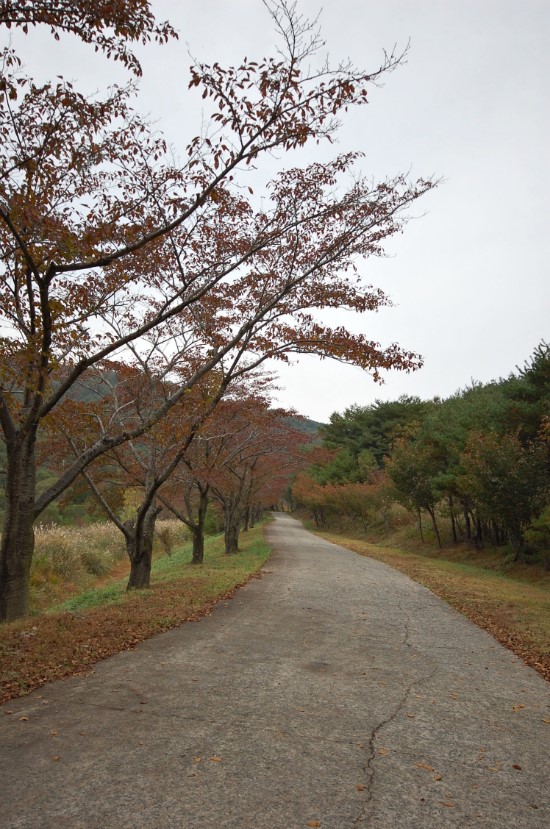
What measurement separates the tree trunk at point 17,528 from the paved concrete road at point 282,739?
2567 mm

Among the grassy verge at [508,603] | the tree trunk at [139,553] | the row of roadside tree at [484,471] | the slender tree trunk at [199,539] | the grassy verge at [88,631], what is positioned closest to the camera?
the grassy verge at [88,631]

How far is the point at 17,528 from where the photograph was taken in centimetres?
750

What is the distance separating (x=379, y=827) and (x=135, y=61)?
704 cm

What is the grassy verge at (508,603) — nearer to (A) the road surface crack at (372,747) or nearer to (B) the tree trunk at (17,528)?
(A) the road surface crack at (372,747)

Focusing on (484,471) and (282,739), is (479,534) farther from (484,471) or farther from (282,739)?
(282,739)

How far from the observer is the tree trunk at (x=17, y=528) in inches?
290

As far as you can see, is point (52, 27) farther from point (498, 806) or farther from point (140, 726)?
point (498, 806)

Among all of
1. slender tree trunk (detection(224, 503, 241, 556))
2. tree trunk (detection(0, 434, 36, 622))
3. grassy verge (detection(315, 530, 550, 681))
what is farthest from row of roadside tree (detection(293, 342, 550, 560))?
tree trunk (detection(0, 434, 36, 622))

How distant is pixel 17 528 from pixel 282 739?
5.38 meters

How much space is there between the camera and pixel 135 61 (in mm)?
5695

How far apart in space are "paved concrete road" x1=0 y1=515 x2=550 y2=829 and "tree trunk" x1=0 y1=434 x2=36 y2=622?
2.57 m

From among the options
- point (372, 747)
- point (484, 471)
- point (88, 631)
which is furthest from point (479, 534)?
point (372, 747)

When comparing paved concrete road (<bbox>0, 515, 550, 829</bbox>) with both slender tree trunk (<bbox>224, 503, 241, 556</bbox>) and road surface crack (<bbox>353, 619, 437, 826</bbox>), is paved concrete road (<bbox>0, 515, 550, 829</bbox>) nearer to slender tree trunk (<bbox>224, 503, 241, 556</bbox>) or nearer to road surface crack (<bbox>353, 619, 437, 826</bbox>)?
road surface crack (<bbox>353, 619, 437, 826</bbox>)

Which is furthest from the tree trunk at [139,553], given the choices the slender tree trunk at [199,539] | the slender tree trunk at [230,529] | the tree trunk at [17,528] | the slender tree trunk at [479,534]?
the slender tree trunk at [479,534]
